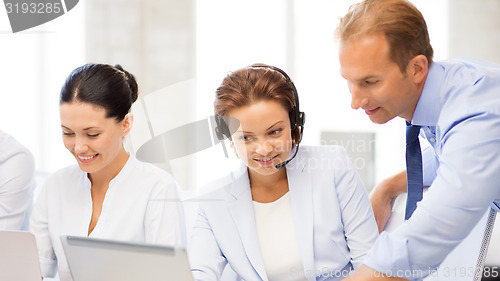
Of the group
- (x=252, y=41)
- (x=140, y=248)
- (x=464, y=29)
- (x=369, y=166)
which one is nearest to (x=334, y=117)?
(x=369, y=166)

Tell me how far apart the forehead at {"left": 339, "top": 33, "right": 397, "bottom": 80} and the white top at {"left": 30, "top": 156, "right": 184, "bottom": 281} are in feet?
2.54

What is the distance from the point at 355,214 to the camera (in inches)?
62.1

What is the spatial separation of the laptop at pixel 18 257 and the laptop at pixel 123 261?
0.46 feet

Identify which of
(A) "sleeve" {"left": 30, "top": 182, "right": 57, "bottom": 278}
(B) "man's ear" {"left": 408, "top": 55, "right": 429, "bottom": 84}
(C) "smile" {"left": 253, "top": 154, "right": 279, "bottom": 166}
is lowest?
(A) "sleeve" {"left": 30, "top": 182, "right": 57, "bottom": 278}

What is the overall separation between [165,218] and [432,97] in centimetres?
85

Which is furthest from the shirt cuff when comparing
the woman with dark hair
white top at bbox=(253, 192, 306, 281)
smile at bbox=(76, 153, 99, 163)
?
smile at bbox=(76, 153, 99, 163)

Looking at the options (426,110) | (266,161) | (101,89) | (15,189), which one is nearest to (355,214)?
(266,161)

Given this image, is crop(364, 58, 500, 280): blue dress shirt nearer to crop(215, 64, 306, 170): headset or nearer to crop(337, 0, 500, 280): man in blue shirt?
crop(337, 0, 500, 280): man in blue shirt

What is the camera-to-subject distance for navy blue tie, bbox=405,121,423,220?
4.91 feet

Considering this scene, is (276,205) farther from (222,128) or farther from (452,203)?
(452,203)

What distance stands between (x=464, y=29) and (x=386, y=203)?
239 centimetres

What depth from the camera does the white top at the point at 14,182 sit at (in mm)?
1879

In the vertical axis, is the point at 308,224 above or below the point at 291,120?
below

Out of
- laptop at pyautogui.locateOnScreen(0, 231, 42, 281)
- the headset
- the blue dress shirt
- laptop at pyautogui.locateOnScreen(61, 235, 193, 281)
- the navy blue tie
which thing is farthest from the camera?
the headset
